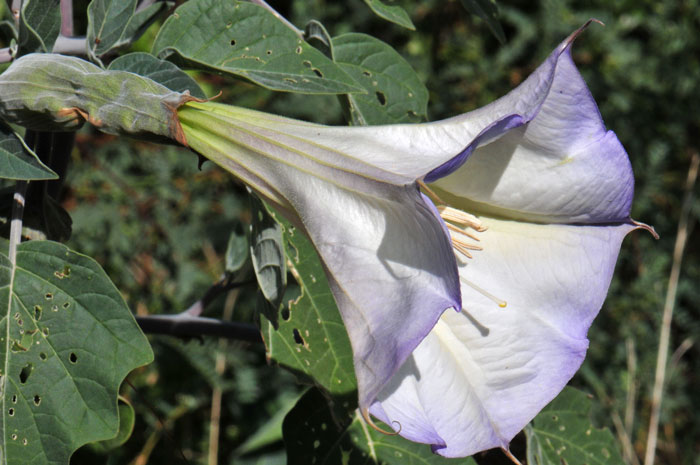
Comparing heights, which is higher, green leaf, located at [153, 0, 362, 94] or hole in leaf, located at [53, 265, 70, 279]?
green leaf, located at [153, 0, 362, 94]

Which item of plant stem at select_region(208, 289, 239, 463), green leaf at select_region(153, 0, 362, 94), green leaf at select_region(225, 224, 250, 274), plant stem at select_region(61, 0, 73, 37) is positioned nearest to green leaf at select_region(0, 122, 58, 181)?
green leaf at select_region(153, 0, 362, 94)

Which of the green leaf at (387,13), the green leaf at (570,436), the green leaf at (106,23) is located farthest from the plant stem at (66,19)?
the green leaf at (570,436)

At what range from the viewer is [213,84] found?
277 centimetres

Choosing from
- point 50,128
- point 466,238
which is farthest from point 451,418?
point 50,128

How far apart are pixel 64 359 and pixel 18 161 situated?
0.74 feet

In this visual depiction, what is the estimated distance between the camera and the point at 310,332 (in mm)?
1099

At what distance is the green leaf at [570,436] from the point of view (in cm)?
129

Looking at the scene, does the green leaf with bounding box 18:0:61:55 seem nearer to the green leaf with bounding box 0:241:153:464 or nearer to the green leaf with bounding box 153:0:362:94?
the green leaf with bounding box 153:0:362:94

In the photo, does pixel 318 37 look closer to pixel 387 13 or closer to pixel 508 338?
pixel 387 13

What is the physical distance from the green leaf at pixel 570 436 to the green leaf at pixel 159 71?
77 centimetres

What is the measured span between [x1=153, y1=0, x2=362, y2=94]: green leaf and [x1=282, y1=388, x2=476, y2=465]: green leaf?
0.46 m

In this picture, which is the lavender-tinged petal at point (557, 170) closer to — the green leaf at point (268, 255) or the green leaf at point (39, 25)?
the green leaf at point (268, 255)

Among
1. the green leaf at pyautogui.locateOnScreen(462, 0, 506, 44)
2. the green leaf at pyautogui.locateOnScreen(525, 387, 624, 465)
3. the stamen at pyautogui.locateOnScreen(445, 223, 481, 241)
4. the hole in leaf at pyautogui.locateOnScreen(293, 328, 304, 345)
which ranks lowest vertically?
the green leaf at pyautogui.locateOnScreen(525, 387, 624, 465)

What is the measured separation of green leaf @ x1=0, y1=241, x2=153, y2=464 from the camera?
2.90ft
